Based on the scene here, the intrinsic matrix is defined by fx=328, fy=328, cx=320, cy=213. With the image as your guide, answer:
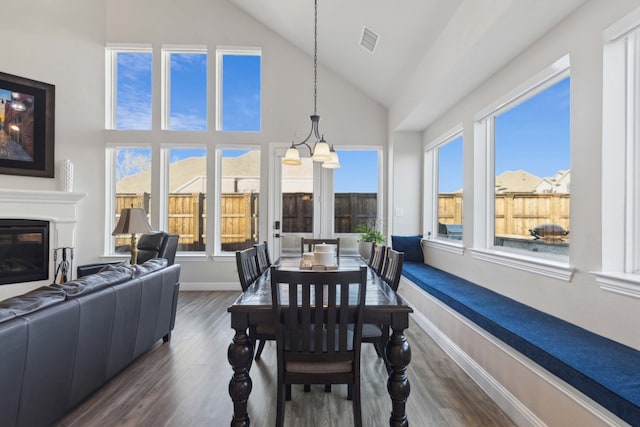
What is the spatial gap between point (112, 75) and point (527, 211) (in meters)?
6.16

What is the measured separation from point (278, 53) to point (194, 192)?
2.62 m

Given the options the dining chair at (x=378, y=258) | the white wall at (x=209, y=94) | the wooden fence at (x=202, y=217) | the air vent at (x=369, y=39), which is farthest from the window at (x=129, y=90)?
the dining chair at (x=378, y=258)

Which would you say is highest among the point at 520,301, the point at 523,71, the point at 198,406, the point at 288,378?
the point at 523,71

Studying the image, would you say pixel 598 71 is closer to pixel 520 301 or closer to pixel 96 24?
pixel 520 301

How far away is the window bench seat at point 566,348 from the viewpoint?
1.32 metres

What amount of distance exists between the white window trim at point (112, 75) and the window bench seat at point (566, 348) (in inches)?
221

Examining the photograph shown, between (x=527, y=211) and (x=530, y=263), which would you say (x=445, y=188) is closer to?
(x=527, y=211)

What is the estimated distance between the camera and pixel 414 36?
10.8ft

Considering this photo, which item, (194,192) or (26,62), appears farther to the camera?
(194,192)

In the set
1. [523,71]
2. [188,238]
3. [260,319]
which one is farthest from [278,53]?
[260,319]

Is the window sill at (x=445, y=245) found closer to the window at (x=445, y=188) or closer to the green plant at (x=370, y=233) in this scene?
the window at (x=445, y=188)

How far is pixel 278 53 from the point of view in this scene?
5254 mm

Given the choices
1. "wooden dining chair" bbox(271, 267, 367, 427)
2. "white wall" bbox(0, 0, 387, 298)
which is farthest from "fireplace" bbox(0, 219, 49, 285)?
"wooden dining chair" bbox(271, 267, 367, 427)

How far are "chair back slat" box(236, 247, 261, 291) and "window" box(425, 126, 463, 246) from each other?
8.35 feet
